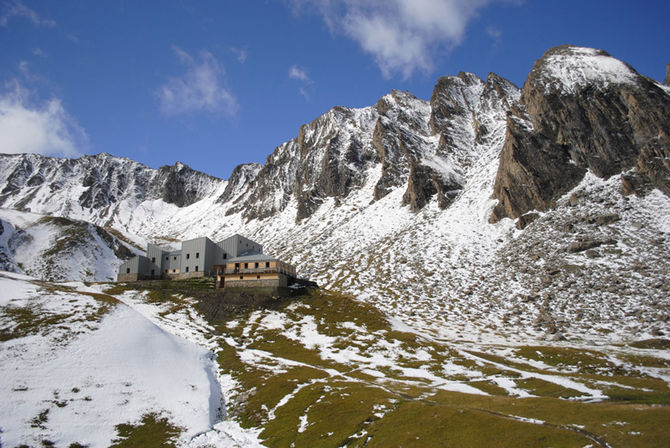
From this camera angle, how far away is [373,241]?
128250 mm

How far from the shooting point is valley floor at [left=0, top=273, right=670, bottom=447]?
22.5 m

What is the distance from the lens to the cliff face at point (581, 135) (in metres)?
104

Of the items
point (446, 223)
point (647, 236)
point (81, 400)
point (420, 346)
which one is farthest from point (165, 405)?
point (446, 223)

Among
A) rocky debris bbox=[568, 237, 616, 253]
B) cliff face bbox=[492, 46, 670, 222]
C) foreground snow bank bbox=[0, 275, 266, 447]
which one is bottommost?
foreground snow bank bbox=[0, 275, 266, 447]

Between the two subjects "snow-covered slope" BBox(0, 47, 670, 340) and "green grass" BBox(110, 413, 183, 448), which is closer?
"green grass" BBox(110, 413, 183, 448)

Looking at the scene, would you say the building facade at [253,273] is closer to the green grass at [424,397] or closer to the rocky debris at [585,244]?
the green grass at [424,397]

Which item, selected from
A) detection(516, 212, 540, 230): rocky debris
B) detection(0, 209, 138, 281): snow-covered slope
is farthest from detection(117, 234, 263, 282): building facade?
detection(516, 212, 540, 230): rocky debris

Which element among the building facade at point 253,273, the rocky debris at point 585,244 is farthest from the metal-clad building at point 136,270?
the rocky debris at point 585,244

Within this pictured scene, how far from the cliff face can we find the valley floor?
210 feet

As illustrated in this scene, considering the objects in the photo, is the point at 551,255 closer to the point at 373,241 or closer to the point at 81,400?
the point at 373,241

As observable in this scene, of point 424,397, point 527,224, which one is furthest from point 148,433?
point 527,224

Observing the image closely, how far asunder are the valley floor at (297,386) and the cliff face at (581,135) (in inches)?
2525

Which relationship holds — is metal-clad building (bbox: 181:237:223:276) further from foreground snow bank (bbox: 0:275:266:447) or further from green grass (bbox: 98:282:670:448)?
foreground snow bank (bbox: 0:275:266:447)

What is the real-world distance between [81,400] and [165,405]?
6.17 metres
